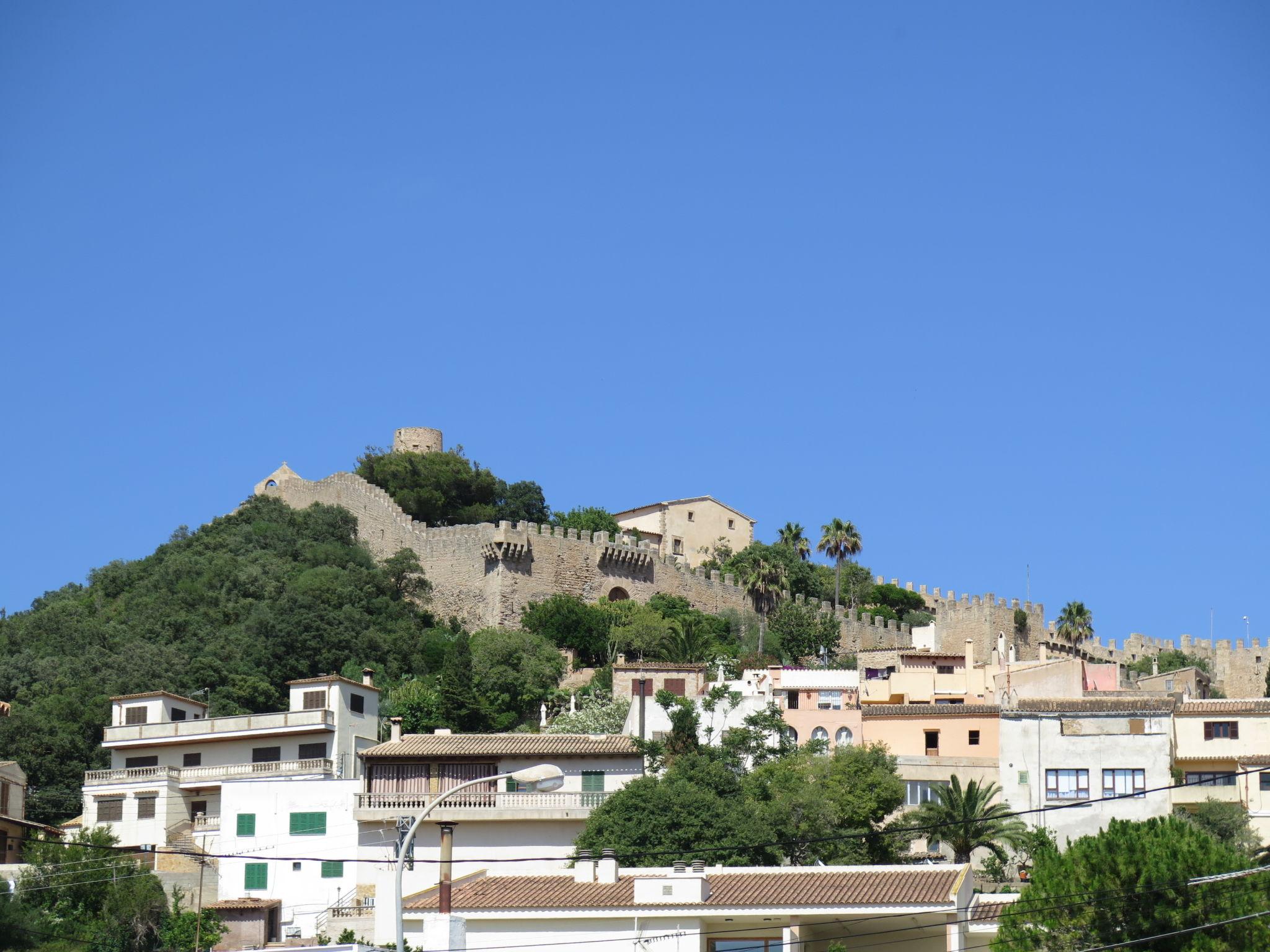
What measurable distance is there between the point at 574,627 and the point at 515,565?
257 inches

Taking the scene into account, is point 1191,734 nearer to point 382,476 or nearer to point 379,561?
point 379,561

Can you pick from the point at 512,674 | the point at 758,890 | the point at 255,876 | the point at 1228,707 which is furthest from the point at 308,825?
the point at 1228,707

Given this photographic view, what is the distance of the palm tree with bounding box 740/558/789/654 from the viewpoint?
300 feet

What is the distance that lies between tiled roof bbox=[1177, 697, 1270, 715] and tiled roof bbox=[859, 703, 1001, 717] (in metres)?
5.12

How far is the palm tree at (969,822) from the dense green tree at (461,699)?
1782 cm

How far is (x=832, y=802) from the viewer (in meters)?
52.5

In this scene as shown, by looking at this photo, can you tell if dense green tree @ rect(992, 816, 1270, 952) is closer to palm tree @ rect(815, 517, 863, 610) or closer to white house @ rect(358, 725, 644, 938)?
white house @ rect(358, 725, 644, 938)

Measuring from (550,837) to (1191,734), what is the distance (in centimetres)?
1774

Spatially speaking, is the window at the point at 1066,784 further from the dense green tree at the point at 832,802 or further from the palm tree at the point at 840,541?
the palm tree at the point at 840,541

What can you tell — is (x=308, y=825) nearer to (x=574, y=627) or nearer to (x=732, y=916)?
(x=732, y=916)

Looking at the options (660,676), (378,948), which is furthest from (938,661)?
(378,948)

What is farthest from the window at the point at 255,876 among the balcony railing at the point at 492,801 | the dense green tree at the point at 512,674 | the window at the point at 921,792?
the window at the point at 921,792

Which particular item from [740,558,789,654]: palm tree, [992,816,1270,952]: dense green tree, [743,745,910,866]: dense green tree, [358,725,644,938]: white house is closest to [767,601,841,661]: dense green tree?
[740,558,789,654]: palm tree

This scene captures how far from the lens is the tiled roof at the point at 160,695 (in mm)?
63094
